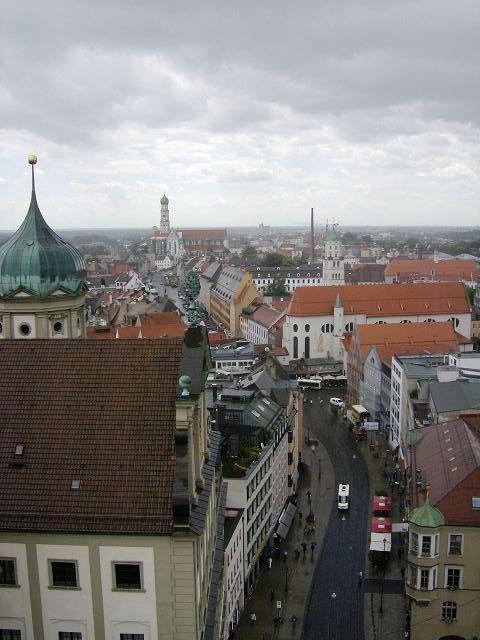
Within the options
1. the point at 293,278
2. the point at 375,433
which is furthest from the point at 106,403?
the point at 293,278

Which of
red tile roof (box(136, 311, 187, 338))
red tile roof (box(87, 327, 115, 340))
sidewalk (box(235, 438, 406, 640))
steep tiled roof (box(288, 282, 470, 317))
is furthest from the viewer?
steep tiled roof (box(288, 282, 470, 317))

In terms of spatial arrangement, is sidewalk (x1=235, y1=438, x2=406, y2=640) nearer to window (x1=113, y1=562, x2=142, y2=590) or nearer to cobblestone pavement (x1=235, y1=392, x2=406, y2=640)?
cobblestone pavement (x1=235, y1=392, x2=406, y2=640)

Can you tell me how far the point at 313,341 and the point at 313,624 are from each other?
77508 millimetres

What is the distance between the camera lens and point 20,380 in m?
25.4

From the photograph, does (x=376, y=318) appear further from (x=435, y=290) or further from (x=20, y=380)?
(x=20, y=380)

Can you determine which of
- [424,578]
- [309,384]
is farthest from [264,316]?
[424,578]

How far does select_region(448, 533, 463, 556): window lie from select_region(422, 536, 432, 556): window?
123 cm

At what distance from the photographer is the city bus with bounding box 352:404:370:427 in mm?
85875

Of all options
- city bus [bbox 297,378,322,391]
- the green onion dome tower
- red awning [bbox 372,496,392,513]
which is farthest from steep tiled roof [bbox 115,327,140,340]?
the green onion dome tower

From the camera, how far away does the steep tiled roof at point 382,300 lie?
121 metres

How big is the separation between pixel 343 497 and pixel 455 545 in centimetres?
2209

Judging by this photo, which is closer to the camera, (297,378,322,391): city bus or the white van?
the white van

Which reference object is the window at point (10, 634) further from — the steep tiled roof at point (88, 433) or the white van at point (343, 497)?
the white van at point (343, 497)

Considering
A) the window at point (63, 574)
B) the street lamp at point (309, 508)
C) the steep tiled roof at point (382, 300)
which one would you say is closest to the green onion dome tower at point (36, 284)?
the window at point (63, 574)
